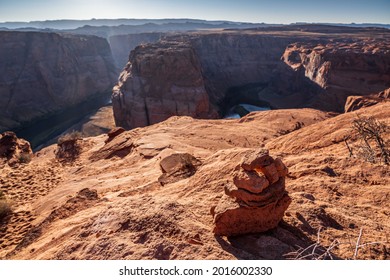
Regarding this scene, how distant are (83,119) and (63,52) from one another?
2289 centimetres

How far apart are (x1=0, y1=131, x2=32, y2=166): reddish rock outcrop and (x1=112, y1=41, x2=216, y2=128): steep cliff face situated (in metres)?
20.1

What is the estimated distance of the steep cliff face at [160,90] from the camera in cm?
3844

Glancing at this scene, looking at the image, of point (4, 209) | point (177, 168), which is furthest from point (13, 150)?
point (177, 168)

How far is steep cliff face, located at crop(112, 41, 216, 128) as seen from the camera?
38.4 m

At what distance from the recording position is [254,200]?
14.5ft

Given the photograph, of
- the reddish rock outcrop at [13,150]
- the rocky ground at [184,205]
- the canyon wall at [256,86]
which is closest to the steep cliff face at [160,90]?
the canyon wall at [256,86]

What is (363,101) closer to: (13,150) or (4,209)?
(4,209)

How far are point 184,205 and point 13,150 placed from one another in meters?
16.3

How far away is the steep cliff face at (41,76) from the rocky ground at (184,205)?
4114cm

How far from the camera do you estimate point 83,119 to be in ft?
158

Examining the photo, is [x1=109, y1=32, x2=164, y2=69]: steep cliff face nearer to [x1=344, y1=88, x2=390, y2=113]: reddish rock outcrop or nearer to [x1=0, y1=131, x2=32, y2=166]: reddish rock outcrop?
[x1=0, y1=131, x2=32, y2=166]: reddish rock outcrop

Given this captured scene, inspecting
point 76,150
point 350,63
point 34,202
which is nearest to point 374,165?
point 34,202

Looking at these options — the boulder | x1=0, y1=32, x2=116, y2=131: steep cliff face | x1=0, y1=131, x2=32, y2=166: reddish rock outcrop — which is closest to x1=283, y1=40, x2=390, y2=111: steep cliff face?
the boulder

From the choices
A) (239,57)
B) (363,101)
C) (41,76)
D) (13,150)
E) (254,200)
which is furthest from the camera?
(239,57)
